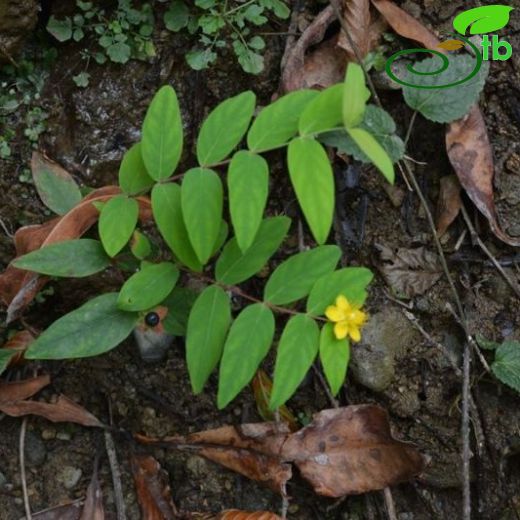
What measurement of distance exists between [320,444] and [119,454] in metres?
0.66

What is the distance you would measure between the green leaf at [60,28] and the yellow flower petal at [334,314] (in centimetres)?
123

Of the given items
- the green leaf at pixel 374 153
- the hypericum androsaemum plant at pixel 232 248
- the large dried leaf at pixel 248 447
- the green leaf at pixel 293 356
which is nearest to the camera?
the green leaf at pixel 374 153

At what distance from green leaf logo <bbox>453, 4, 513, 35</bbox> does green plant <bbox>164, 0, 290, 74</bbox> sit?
58 centimetres

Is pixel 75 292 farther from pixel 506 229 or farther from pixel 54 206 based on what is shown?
pixel 506 229

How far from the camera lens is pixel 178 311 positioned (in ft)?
6.42

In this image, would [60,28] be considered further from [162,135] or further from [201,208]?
[201,208]

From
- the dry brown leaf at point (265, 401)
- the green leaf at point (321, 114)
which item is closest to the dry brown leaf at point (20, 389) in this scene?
the dry brown leaf at point (265, 401)

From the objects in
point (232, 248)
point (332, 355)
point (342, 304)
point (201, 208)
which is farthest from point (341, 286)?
point (201, 208)

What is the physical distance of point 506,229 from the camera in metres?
2.23

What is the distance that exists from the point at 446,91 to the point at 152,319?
3.78ft

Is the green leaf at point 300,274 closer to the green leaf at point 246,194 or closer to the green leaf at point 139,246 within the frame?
the green leaf at point 246,194

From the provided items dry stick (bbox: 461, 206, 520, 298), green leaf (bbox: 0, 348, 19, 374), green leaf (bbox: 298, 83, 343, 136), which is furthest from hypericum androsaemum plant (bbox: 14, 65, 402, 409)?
dry stick (bbox: 461, 206, 520, 298)

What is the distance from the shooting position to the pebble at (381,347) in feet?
7.16

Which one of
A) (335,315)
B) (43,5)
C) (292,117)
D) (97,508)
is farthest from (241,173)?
(97,508)
